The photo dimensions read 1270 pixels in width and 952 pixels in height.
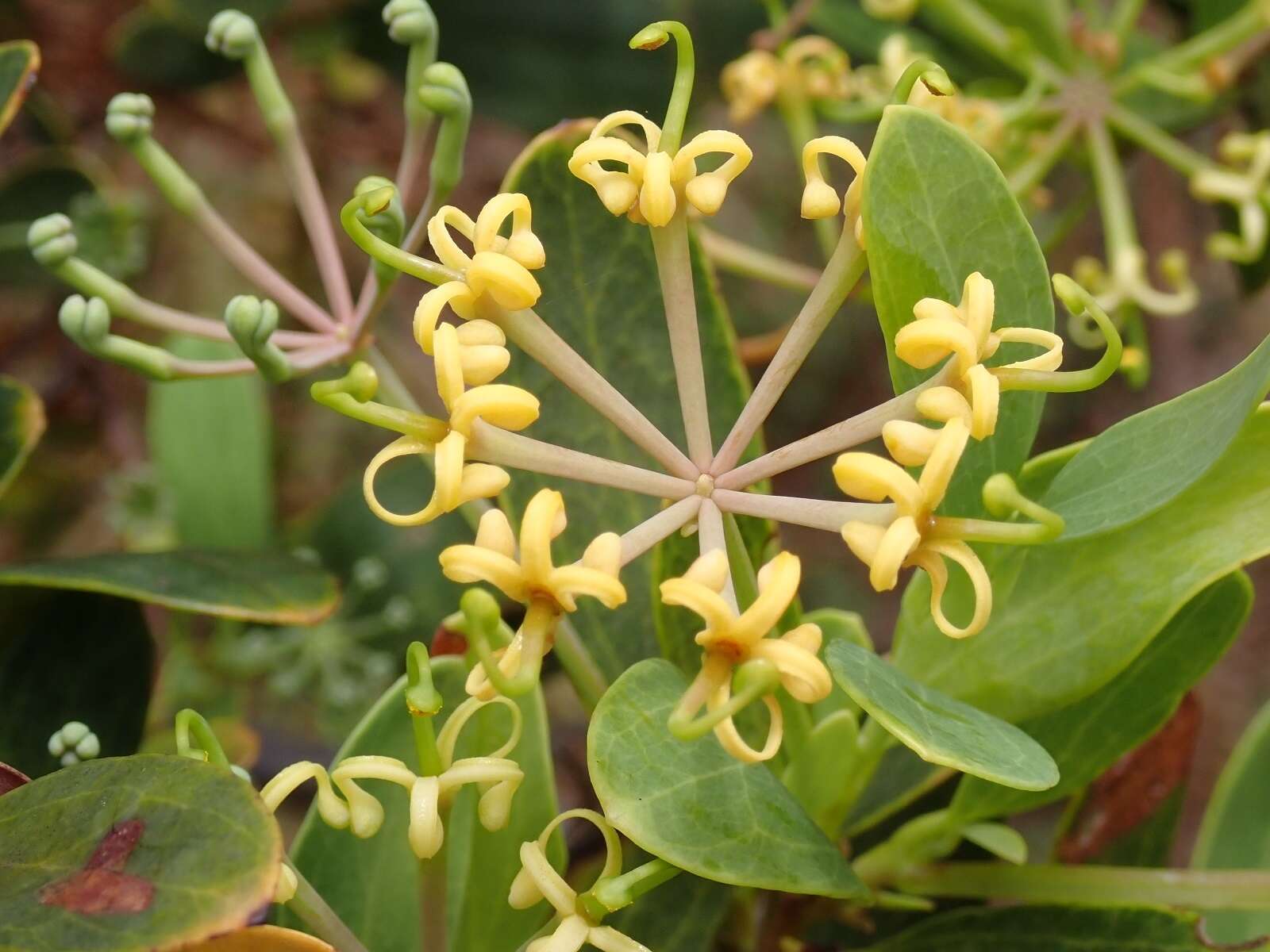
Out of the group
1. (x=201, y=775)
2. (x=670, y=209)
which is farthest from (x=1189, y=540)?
(x=201, y=775)

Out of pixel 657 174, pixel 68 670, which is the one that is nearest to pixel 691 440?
pixel 657 174

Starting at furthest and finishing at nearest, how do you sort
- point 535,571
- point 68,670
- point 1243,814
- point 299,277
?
point 299,277 → point 1243,814 → point 68,670 → point 535,571

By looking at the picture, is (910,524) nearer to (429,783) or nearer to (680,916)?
(429,783)

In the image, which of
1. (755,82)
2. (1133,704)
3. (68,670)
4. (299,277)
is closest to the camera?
(1133,704)

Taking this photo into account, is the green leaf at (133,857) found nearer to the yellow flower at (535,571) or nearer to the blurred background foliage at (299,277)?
the yellow flower at (535,571)

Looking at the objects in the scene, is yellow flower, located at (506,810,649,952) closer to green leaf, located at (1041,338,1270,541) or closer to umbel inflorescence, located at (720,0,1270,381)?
green leaf, located at (1041,338,1270,541)

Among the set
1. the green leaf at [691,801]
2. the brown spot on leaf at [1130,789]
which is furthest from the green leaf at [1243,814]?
the green leaf at [691,801]

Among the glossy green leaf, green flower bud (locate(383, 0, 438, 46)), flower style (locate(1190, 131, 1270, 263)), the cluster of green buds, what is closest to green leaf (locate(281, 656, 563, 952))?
the glossy green leaf

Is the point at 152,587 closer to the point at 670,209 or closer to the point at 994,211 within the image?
the point at 670,209
